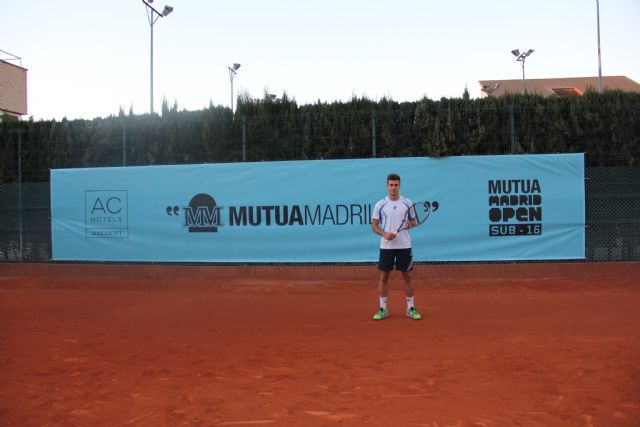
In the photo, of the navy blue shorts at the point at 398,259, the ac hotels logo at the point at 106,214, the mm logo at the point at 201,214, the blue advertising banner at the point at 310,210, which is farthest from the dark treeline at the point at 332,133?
the navy blue shorts at the point at 398,259

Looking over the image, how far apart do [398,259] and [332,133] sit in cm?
501

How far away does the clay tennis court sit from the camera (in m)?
3.25

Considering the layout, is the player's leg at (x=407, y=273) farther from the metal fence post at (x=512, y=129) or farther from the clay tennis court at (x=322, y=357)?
the metal fence post at (x=512, y=129)

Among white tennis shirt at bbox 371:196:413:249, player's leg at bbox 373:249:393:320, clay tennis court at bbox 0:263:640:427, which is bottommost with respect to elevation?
clay tennis court at bbox 0:263:640:427

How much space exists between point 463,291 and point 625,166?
174 inches

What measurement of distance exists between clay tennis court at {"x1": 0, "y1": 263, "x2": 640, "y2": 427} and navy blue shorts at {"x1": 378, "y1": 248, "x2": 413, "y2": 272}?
0.61m

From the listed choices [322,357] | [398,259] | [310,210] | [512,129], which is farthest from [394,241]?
[512,129]

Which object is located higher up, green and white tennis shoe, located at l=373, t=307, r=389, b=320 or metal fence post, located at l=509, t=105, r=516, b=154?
metal fence post, located at l=509, t=105, r=516, b=154

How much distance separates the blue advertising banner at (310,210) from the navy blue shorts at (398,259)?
3.34m

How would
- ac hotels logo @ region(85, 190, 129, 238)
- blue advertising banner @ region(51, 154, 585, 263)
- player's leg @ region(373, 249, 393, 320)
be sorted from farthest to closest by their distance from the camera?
ac hotels logo @ region(85, 190, 129, 238), blue advertising banner @ region(51, 154, 585, 263), player's leg @ region(373, 249, 393, 320)

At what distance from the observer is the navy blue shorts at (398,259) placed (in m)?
6.38

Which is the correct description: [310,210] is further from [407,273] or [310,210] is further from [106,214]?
[106,214]

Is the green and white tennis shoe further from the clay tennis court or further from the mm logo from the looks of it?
the mm logo

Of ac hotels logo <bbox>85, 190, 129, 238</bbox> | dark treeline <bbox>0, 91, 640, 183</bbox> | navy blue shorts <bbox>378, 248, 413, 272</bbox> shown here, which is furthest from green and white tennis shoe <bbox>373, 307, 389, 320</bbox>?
ac hotels logo <bbox>85, 190, 129, 238</bbox>
